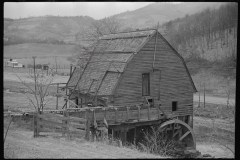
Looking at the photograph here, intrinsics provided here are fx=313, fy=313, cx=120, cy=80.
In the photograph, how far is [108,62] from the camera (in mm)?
25188

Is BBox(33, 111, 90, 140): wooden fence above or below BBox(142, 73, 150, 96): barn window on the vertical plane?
below

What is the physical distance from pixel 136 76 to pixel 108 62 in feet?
9.16

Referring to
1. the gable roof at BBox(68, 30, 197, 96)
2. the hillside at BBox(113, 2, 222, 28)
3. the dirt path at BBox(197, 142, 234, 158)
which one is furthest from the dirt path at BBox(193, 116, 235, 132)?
the hillside at BBox(113, 2, 222, 28)

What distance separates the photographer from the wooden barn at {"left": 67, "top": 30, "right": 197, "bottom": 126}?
23.3 meters

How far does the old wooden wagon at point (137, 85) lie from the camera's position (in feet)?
73.7

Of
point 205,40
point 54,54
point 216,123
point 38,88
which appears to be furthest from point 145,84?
point 54,54

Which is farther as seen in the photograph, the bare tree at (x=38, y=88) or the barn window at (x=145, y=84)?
the barn window at (x=145, y=84)

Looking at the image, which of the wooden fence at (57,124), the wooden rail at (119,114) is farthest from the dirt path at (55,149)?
the wooden rail at (119,114)

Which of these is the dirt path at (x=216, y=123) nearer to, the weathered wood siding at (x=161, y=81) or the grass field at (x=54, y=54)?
the weathered wood siding at (x=161, y=81)

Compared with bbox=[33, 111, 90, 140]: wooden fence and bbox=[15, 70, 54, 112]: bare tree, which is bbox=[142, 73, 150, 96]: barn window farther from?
bbox=[33, 111, 90, 140]: wooden fence

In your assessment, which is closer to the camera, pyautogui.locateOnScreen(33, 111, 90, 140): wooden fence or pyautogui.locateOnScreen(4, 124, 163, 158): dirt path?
pyautogui.locateOnScreen(4, 124, 163, 158): dirt path

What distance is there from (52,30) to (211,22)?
5011cm

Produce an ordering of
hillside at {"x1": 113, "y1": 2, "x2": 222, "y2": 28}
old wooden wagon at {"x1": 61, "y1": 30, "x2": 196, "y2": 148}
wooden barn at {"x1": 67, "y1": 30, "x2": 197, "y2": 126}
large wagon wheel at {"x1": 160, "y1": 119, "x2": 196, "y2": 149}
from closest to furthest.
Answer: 1. old wooden wagon at {"x1": 61, "y1": 30, "x2": 196, "y2": 148}
2. wooden barn at {"x1": 67, "y1": 30, "x2": 197, "y2": 126}
3. large wagon wheel at {"x1": 160, "y1": 119, "x2": 196, "y2": 149}
4. hillside at {"x1": 113, "y1": 2, "x2": 222, "y2": 28}

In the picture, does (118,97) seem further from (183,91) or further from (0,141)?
(0,141)
